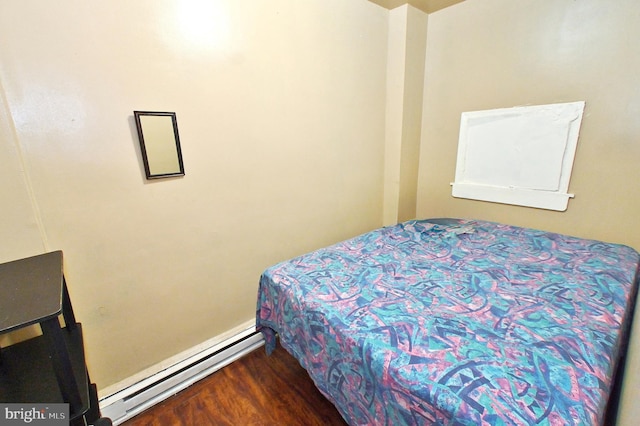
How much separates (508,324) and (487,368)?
0.29 m

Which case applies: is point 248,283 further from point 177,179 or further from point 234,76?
point 234,76

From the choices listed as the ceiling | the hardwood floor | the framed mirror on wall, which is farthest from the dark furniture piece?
the ceiling

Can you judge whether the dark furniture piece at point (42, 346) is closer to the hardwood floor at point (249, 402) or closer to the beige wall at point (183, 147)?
the beige wall at point (183, 147)

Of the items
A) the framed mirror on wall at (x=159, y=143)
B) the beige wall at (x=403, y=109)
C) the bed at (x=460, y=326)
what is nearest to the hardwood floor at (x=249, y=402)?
the bed at (x=460, y=326)

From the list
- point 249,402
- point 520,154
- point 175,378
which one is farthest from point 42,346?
point 520,154

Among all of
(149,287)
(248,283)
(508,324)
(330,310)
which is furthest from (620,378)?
(149,287)

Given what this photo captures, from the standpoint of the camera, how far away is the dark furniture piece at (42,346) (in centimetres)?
77

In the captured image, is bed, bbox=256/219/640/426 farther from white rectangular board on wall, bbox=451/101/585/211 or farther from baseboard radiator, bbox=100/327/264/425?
white rectangular board on wall, bbox=451/101/585/211

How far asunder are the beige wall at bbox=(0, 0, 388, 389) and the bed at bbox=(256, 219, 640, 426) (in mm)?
498

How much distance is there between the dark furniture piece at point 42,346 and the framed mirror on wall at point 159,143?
552 mm

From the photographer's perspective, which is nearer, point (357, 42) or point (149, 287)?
point (149, 287)

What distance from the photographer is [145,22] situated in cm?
129

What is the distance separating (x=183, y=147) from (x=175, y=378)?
1302 millimetres

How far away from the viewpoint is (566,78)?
1.90 m
